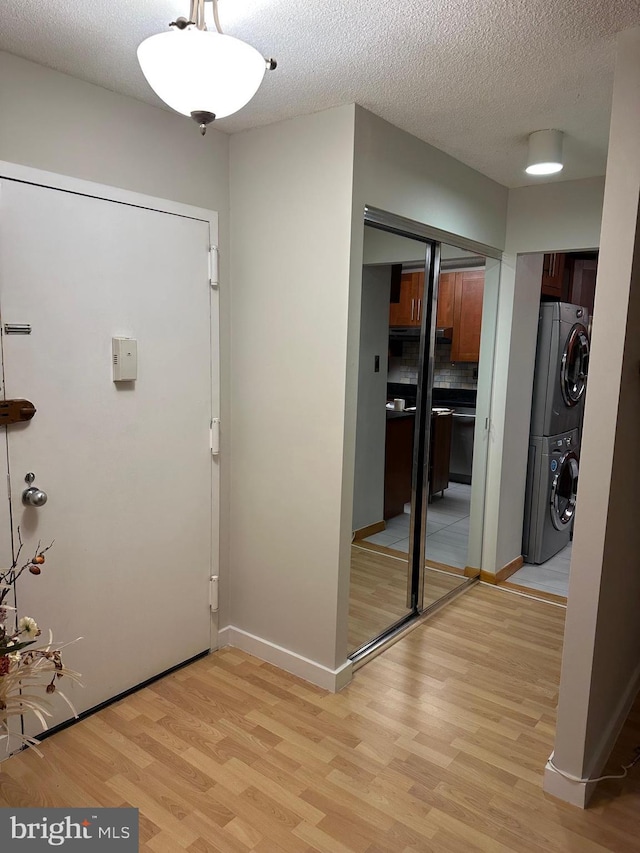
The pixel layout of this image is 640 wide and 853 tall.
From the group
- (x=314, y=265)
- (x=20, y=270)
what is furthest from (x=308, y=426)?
(x=20, y=270)

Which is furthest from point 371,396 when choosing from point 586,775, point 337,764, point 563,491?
point 563,491

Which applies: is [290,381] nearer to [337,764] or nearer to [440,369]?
[337,764]

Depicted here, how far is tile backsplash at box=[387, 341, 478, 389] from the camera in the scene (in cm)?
315

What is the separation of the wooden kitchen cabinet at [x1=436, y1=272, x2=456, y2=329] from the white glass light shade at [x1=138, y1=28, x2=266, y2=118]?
80.6 inches

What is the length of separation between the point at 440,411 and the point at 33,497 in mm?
2636

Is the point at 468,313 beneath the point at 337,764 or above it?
above

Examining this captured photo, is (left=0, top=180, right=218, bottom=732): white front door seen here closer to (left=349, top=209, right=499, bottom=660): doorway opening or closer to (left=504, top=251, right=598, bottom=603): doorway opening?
(left=349, top=209, right=499, bottom=660): doorway opening

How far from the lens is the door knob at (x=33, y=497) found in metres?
2.11

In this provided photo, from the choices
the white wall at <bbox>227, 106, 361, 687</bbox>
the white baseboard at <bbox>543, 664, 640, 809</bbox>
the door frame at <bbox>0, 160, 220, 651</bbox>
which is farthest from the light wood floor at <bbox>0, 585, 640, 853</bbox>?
the door frame at <bbox>0, 160, 220, 651</bbox>

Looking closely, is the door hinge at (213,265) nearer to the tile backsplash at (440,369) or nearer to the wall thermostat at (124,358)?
the wall thermostat at (124,358)

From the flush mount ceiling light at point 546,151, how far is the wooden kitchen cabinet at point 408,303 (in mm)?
750

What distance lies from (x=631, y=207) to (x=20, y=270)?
1937mm

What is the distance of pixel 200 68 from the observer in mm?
1350

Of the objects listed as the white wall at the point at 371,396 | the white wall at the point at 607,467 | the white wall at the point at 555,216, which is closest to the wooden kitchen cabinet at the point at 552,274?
the white wall at the point at 555,216
